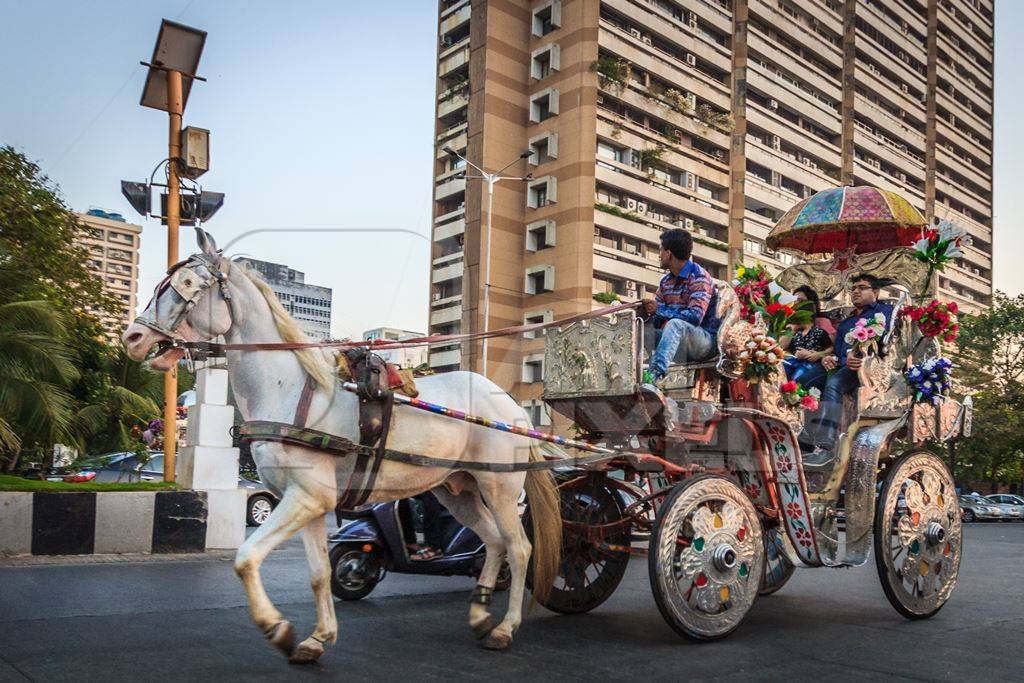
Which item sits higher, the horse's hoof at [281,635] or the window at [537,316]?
the window at [537,316]

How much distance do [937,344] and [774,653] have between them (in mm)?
3217

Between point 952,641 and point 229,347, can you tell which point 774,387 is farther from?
point 229,347

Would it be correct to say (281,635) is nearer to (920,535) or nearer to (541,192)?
(920,535)

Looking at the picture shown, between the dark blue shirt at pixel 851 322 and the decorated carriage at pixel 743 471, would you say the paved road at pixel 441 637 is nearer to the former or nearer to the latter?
the decorated carriage at pixel 743 471

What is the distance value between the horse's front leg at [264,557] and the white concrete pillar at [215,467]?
6.07 m

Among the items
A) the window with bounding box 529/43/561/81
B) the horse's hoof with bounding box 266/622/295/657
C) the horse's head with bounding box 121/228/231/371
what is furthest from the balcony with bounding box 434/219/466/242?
the horse's hoof with bounding box 266/622/295/657

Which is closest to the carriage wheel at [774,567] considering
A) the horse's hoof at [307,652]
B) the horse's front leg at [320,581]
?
the horse's front leg at [320,581]

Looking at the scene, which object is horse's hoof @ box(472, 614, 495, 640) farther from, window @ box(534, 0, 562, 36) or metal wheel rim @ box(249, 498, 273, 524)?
window @ box(534, 0, 562, 36)

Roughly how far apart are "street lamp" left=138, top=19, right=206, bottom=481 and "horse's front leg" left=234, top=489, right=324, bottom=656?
5545 mm

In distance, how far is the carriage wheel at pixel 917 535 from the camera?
6699 millimetres

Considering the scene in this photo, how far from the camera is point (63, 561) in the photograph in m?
9.42

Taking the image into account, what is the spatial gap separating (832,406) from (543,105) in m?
37.5

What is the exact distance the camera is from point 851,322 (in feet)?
24.7

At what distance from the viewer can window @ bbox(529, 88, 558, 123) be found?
42.0m
